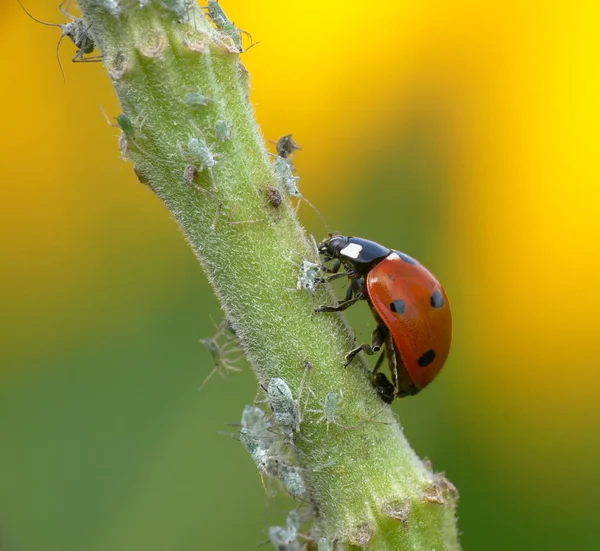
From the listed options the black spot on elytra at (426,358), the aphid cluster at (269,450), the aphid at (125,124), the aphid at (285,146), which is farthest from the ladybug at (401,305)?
the aphid at (125,124)

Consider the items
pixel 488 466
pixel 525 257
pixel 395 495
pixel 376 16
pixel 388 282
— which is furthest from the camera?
pixel 376 16

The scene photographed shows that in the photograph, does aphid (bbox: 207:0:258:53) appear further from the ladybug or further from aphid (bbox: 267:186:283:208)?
the ladybug

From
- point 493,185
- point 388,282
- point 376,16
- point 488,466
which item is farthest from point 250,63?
point 388,282

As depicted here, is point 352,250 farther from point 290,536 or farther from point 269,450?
point 290,536

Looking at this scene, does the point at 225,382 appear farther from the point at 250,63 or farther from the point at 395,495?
the point at 395,495

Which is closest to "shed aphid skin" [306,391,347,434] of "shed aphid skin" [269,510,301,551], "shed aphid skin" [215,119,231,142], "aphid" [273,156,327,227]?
"shed aphid skin" [269,510,301,551]
